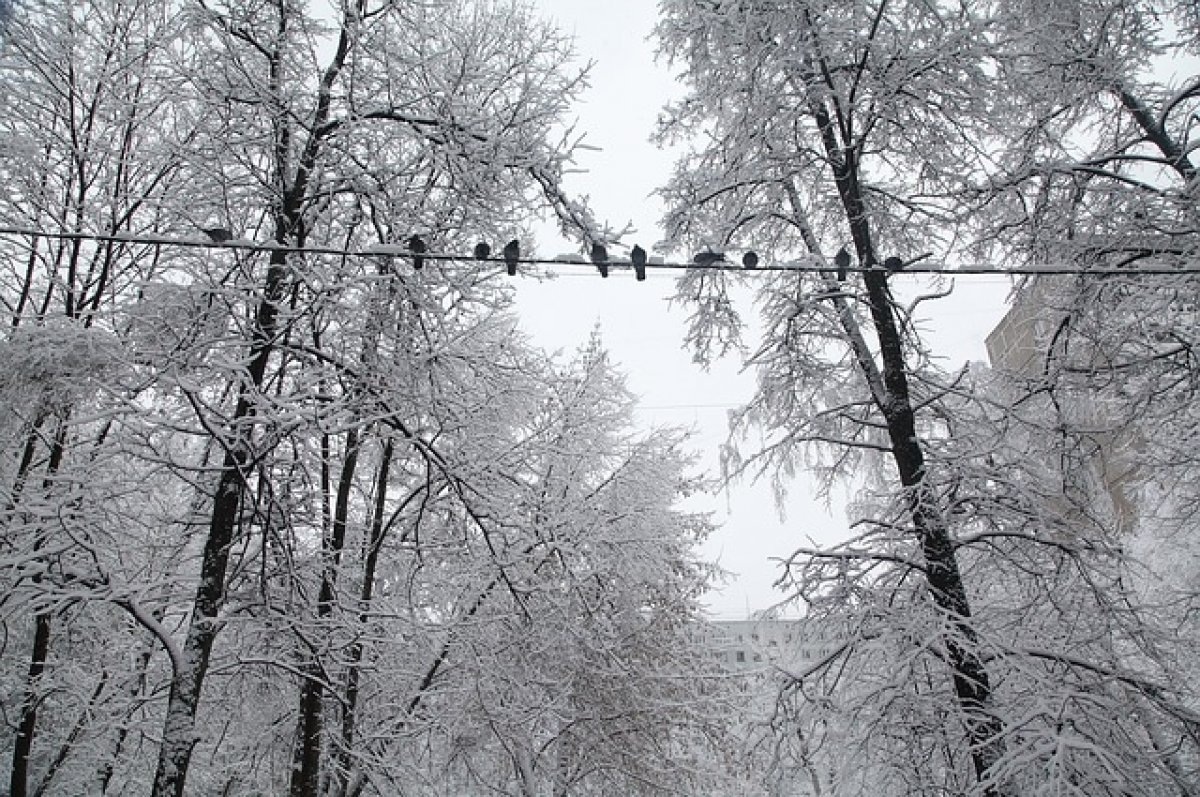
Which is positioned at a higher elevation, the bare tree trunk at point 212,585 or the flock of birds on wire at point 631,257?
the flock of birds on wire at point 631,257

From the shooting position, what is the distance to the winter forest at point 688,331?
4.54 m

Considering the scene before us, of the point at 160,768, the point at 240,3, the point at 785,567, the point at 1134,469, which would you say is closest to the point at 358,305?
the point at 240,3

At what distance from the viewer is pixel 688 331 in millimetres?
6965

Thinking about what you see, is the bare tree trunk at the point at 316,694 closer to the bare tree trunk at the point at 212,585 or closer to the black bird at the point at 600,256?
the bare tree trunk at the point at 212,585

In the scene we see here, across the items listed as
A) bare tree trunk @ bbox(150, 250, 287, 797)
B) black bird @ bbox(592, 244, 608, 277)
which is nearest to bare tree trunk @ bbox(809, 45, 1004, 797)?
black bird @ bbox(592, 244, 608, 277)

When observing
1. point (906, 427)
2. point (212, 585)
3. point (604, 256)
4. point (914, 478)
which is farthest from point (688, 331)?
point (212, 585)

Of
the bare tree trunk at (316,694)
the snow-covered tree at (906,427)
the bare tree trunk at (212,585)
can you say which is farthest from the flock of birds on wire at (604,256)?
the bare tree trunk at (316,694)

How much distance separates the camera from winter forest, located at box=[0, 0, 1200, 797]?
14.9 ft

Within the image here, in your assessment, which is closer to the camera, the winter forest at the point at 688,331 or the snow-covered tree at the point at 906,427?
the snow-covered tree at the point at 906,427

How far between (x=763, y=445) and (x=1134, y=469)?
462cm

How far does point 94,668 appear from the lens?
854 centimetres

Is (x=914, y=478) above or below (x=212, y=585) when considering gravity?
above

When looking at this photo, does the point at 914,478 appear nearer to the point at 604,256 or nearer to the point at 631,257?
the point at 631,257

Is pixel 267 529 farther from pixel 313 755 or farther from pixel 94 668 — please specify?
pixel 94 668
